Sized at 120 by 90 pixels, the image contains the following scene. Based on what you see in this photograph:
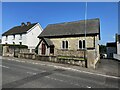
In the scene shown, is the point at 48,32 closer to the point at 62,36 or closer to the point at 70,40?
the point at 62,36

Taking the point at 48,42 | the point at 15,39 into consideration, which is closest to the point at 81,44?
the point at 48,42

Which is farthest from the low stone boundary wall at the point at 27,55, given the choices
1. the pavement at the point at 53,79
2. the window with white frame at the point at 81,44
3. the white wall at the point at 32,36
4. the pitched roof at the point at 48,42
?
the white wall at the point at 32,36

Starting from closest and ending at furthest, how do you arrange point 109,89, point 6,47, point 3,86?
point 3,86
point 109,89
point 6,47

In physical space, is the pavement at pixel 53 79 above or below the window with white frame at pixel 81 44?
below

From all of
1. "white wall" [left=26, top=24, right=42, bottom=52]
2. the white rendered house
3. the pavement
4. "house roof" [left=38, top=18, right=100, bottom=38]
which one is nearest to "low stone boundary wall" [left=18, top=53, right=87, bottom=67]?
the pavement

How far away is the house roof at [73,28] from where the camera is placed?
28.3 m

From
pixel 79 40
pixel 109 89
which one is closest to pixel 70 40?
pixel 79 40

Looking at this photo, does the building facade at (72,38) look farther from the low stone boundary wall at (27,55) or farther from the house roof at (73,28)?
the low stone boundary wall at (27,55)

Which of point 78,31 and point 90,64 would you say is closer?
point 90,64

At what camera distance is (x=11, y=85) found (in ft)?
27.4

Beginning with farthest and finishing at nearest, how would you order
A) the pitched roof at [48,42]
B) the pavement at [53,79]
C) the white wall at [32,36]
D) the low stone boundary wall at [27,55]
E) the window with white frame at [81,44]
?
1. the white wall at [32,36]
2. the pitched roof at [48,42]
3. the window with white frame at [81,44]
4. the low stone boundary wall at [27,55]
5. the pavement at [53,79]

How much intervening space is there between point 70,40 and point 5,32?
31.0 m

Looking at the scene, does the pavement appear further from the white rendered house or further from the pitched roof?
the white rendered house

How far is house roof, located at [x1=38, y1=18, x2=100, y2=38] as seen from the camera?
28.3 metres
